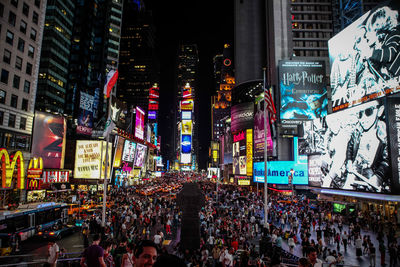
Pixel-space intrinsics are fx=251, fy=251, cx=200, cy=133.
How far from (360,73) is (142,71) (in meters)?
176

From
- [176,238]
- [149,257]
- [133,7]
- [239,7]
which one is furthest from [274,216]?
[133,7]

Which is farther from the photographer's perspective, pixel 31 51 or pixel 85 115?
pixel 85 115

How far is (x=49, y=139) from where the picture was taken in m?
38.4

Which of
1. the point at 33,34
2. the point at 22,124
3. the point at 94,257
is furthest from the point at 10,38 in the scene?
the point at 94,257

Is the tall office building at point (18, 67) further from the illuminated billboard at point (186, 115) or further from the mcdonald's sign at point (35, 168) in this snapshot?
the illuminated billboard at point (186, 115)

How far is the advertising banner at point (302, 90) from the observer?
5559 cm

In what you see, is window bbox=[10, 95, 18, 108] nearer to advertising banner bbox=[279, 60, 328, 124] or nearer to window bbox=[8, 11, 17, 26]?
window bbox=[8, 11, 17, 26]

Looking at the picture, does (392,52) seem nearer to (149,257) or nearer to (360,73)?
(360,73)

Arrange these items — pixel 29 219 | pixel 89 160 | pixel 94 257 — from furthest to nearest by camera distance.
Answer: pixel 89 160
pixel 29 219
pixel 94 257

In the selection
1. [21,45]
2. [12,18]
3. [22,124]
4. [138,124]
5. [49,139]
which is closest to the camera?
[12,18]

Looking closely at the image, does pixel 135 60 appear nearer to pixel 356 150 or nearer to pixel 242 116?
pixel 242 116

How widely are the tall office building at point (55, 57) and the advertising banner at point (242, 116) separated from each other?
5347 cm

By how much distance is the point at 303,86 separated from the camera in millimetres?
56156

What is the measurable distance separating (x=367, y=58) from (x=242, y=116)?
53.2 metres
